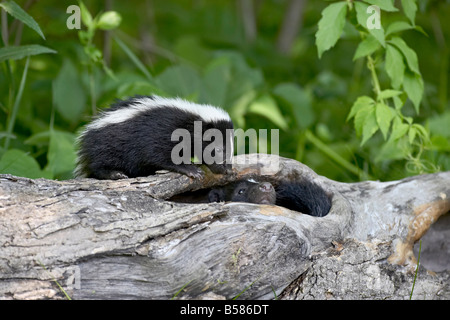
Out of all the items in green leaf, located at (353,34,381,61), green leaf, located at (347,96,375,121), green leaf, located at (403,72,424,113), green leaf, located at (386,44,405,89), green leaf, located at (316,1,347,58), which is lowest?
green leaf, located at (347,96,375,121)

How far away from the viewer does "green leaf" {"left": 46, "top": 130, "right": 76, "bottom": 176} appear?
4387 mm

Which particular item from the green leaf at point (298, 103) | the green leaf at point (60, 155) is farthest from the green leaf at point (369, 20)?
the green leaf at point (60, 155)

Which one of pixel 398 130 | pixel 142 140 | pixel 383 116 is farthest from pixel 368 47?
pixel 142 140

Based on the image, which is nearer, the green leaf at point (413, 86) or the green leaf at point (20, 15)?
the green leaf at point (20, 15)

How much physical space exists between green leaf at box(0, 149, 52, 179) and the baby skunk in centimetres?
31

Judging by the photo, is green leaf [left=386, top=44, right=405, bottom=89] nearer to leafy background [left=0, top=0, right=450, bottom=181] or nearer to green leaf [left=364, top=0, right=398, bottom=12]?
leafy background [left=0, top=0, right=450, bottom=181]

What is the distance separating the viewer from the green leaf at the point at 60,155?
4.39m

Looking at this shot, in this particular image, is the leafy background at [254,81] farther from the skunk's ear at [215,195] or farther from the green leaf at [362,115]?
the skunk's ear at [215,195]

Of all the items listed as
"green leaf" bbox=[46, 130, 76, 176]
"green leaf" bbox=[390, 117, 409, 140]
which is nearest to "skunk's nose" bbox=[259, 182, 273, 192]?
"green leaf" bbox=[390, 117, 409, 140]

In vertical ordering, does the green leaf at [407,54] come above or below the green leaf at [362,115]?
above

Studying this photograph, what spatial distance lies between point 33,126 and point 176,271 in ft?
10.8

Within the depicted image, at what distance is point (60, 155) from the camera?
14.7 feet

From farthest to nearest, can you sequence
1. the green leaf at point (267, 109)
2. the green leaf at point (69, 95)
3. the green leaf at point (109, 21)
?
the green leaf at point (267, 109) < the green leaf at point (69, 95) < the green leaf at point (109, 21)

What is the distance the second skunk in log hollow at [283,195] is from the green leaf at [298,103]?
7.07ft
